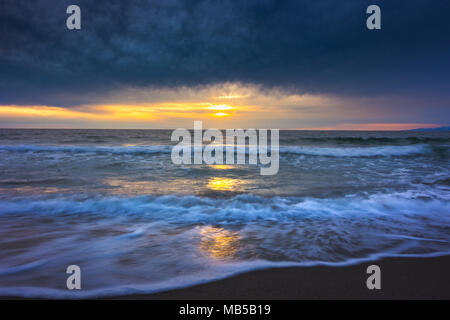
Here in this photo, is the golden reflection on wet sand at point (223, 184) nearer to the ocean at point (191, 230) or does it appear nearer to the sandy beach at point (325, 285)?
the ocean at point (191, 230)

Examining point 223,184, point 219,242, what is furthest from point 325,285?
point 223,184

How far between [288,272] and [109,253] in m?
1.97

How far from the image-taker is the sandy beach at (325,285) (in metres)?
1.96

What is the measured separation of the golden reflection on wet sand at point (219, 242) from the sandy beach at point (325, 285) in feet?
1.48

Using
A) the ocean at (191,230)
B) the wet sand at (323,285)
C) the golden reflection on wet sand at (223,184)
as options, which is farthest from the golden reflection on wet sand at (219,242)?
the golden reflection on wet sand at (223,184)

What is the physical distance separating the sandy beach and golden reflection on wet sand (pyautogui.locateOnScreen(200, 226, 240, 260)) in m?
0.45

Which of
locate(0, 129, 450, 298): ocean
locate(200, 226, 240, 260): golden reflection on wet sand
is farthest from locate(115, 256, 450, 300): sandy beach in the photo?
locate(200, 226, 240, 260): golden reflection on wet sand

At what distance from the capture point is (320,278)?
2.17m

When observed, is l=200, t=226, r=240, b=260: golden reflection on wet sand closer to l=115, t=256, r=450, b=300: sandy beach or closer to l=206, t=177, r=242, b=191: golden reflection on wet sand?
l=115, t=256, r=450, b=300: sandy beach

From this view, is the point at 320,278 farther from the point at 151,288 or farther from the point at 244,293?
the point at 151,288

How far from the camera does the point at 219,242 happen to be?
9.57 feet
